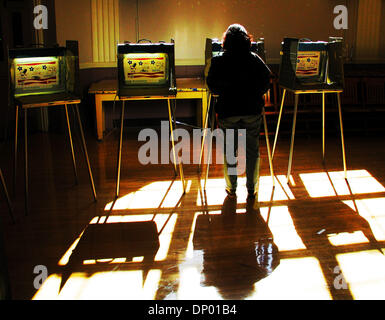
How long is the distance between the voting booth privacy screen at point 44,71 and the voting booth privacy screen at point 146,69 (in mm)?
433

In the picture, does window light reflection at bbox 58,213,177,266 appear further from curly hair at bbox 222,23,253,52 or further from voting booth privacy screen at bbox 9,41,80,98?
curly hair at bbox 222,23,253,52

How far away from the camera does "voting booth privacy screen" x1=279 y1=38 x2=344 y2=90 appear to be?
17.0 feet

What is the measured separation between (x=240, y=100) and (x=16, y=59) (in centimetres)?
200

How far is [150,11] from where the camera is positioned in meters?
7.66

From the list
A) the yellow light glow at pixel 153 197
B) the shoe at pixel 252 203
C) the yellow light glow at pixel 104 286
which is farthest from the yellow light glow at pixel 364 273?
the yellow light glow at pixel 153 197

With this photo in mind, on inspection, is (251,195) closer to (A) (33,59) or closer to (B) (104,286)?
(B) (104,286)

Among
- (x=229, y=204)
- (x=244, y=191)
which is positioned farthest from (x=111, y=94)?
(x=229, y=204)

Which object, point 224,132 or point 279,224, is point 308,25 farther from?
point 279,224

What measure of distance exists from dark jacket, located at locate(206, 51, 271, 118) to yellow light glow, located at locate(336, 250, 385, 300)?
1.60m

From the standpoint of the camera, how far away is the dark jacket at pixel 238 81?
4.56 metres

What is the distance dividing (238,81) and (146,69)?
2.95 feet

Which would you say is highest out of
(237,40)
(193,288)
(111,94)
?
(237,40)

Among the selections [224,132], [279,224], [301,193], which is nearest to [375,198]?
A: [301,193]

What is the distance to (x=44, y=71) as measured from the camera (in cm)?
475
